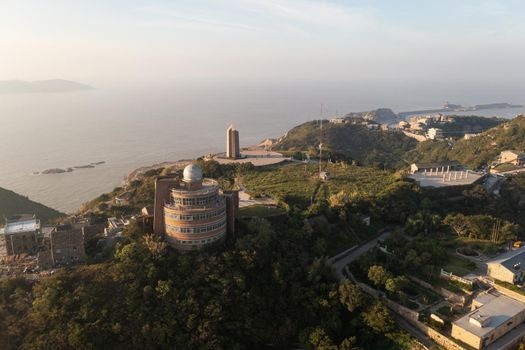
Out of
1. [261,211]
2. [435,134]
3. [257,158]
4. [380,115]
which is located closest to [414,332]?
[261,211]

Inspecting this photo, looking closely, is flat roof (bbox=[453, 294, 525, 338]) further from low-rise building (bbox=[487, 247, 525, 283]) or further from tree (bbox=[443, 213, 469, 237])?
tree (bbox=[443, 213, 469, 237])

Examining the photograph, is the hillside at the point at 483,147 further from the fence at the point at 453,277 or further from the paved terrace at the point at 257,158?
the fence at the point at 453,277

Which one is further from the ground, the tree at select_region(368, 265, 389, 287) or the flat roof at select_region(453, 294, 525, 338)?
the tree at select_region(368, 265, 389, 287)

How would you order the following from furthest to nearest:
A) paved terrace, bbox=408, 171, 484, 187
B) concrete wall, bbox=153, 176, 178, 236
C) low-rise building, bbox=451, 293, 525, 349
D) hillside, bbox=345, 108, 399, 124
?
hillside, bbox=345, 108, 399, 124, paved terrace, bbox=408, 171, 484, 187, concrete wall, bbox=153, 176, 178, 236, low-rise building, bbox=451, 293, 525, 349

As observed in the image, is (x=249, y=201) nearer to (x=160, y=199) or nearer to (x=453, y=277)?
(x=160, y=199)

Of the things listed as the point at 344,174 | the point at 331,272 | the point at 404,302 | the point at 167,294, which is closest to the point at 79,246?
the point at 167,294

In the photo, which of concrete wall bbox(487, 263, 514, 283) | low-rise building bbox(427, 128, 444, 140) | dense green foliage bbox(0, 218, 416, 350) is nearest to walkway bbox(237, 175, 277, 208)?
dense green foliage bbox(0, 218, 416, 350)
